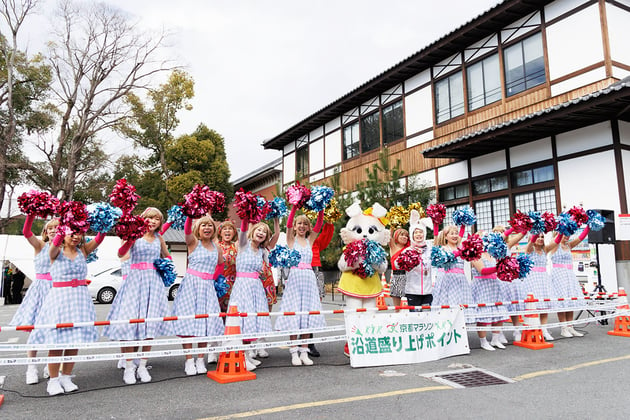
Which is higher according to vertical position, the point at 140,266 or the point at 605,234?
the point at 605,234

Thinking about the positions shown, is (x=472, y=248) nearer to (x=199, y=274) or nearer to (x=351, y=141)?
(x=199, y=274)

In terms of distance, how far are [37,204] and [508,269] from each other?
5819 mm

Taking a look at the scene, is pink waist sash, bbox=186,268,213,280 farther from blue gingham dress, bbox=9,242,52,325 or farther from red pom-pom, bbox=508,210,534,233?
red pom-pom, bbox=508,210,534,233

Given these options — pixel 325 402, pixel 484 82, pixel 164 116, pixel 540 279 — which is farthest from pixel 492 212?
pixel 164 116

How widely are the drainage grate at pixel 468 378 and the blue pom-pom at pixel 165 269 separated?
316cm

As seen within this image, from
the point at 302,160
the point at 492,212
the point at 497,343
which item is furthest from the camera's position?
the point at 302,160

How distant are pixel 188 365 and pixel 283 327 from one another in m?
1.19

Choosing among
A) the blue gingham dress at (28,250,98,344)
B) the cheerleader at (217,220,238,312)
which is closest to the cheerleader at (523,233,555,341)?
the cheerleader at (217,220,238,312)

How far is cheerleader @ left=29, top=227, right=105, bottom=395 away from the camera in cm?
450

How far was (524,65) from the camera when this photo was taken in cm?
1380

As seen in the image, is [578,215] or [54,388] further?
[578,215]

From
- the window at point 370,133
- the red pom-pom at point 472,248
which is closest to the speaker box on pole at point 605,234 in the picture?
the red pom-pom at point 472,248

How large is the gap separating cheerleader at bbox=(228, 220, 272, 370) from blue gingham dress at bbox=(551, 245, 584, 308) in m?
5.26

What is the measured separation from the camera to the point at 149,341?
4.97 metres
